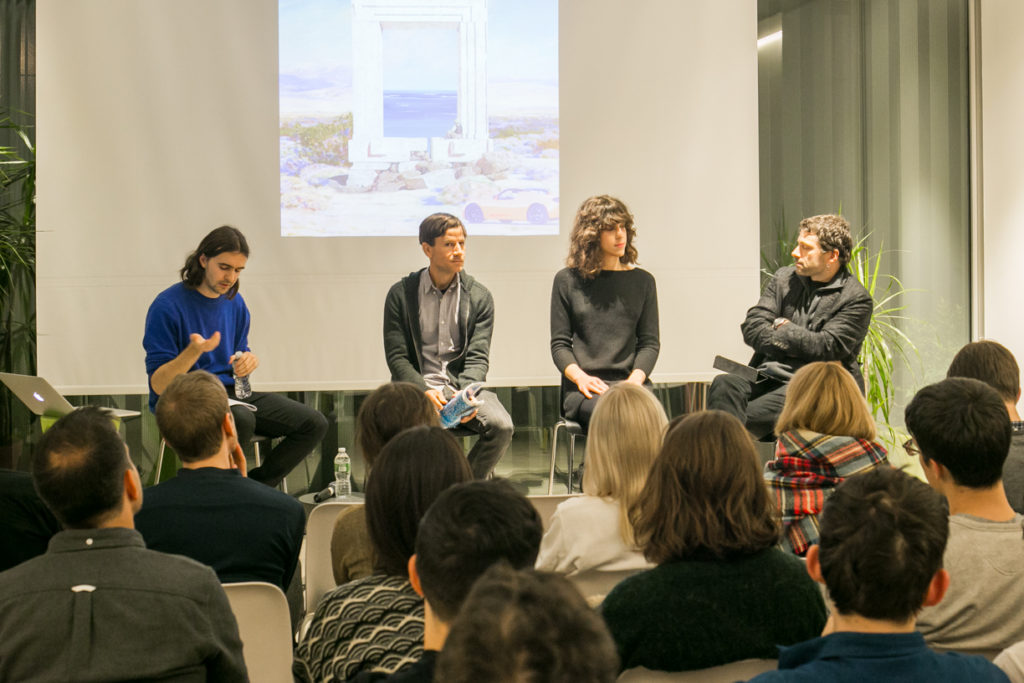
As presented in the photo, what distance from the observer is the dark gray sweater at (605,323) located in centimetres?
404

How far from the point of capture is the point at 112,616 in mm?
1351

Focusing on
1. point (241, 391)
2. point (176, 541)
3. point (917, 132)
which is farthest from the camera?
point (917, 132)

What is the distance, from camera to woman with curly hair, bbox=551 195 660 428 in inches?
159

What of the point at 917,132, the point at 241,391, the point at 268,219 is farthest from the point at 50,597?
the point at 917,132

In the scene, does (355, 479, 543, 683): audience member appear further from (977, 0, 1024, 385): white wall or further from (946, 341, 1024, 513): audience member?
(977, 0, 1024, 385): white wall

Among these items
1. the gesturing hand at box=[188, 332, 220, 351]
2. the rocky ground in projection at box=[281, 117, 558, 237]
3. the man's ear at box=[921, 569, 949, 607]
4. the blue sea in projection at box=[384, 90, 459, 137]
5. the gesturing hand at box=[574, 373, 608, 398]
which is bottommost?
the man's ear at box=[921, 569, 949, 607]

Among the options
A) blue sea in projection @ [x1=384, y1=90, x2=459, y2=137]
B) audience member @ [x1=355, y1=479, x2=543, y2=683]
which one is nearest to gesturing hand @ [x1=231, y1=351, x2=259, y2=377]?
blue sea in projection @ [x1=384, y1=90, x2=459, y2=137]

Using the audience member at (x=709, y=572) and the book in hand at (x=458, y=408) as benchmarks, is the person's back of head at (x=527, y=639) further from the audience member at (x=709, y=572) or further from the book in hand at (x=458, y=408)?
the book in hand at (x=458, y=408)

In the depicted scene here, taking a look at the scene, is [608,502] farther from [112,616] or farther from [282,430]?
[282,430]

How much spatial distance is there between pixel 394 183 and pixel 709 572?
3.48 meters

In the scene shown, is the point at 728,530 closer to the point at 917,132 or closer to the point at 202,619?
the point at 202,619

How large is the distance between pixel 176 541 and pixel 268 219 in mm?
2971

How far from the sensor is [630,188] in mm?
4703

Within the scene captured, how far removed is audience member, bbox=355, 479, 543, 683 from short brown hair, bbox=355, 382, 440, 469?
119 centimetres
